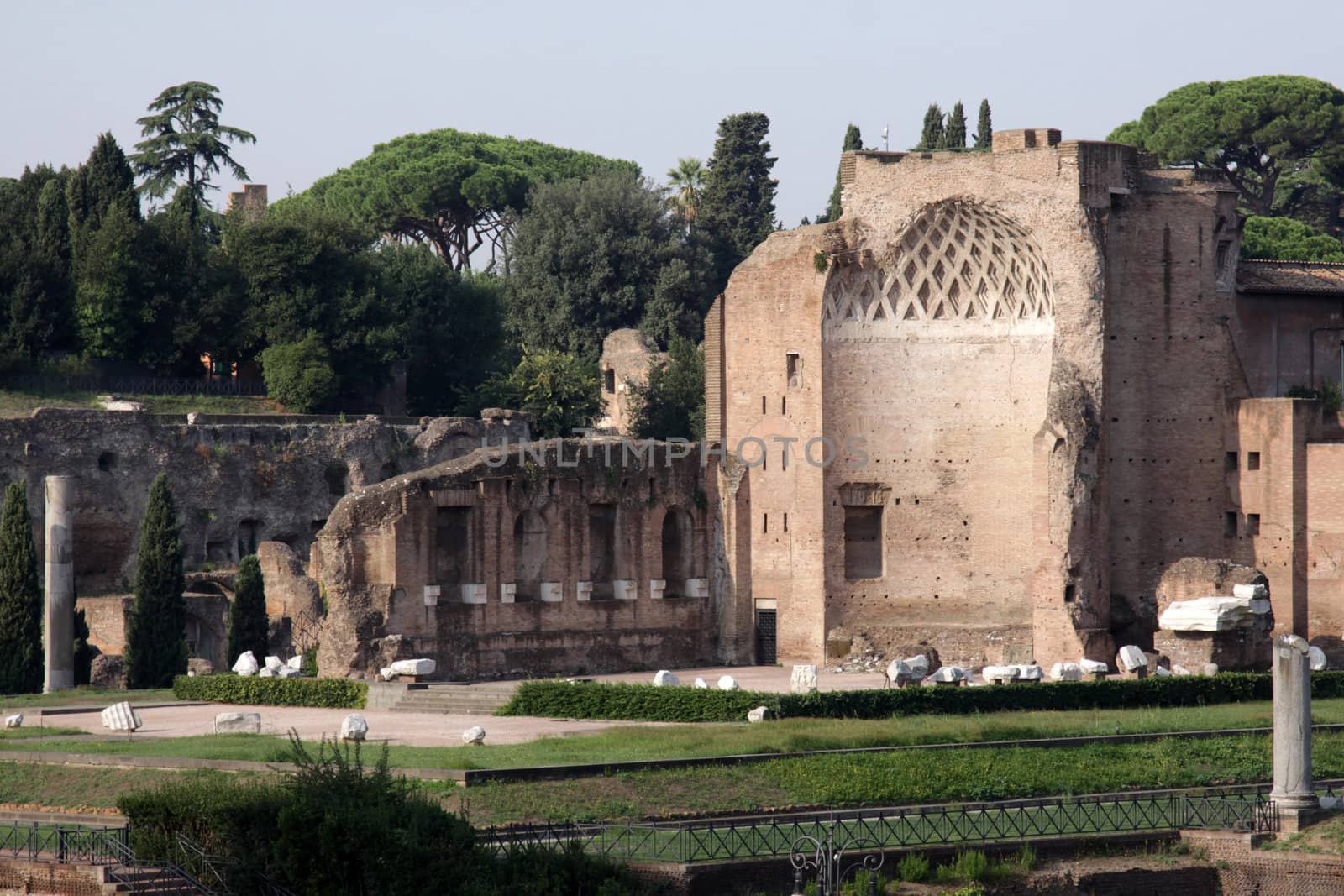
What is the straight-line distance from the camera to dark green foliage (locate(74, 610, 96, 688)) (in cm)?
4009

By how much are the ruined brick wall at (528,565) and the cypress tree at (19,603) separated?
194 inches

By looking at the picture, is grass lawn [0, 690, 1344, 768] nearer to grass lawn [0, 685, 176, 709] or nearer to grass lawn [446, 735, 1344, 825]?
grass lawn [446, 735, 1344, 825]

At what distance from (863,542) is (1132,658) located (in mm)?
7664

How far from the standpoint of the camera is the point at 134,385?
5528 cm

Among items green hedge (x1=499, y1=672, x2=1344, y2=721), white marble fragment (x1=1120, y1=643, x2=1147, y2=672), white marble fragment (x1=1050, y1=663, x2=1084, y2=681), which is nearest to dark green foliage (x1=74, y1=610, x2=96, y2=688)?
green hedge (x1=499, y1=672, x2=1344, y2=721)

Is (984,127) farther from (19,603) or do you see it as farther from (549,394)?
(19,603)

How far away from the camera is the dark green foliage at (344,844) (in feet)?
72.9

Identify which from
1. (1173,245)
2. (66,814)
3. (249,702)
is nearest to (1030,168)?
(1173,245)

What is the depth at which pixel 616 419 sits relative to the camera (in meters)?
63.3

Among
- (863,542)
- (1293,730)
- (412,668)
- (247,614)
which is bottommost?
(1293,730)

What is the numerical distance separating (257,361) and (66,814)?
107 ft

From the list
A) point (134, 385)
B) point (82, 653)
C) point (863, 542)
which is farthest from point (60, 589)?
point (134, 385)

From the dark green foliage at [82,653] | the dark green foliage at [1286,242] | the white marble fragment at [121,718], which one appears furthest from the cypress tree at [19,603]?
the dark green foliage at [1286,242]

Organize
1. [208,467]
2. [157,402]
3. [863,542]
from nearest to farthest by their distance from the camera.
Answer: [863,542] → [208,467] → [157,402]
